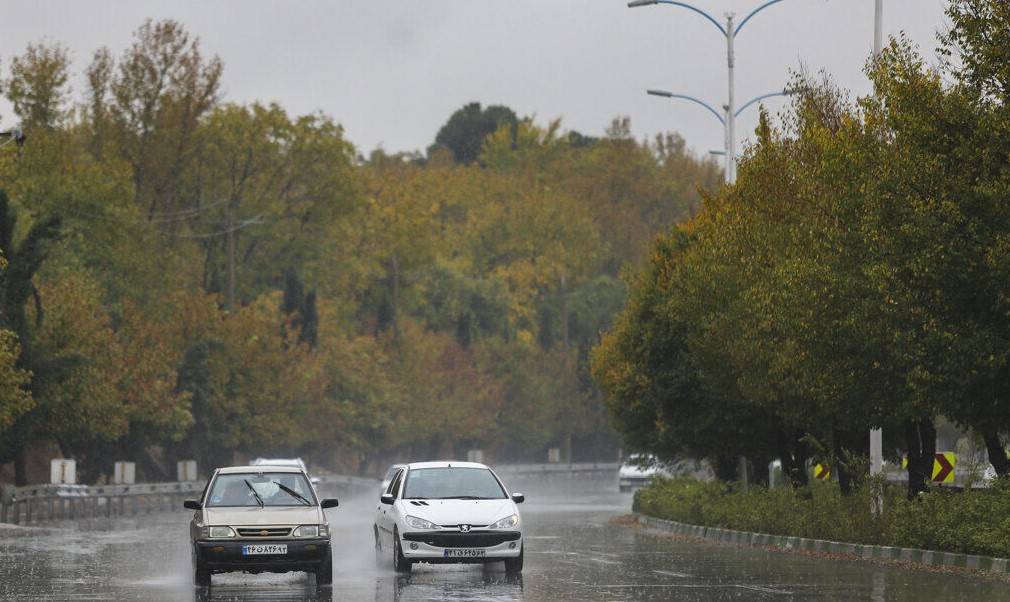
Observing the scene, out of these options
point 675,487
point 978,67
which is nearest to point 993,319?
point 978,67

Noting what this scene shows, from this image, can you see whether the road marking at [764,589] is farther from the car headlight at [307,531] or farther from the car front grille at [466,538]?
the car headlight at [307,531]

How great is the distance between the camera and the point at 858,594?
65.2 ft

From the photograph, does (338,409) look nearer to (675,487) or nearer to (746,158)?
(675,487)

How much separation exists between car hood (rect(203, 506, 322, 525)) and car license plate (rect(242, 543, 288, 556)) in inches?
12.2

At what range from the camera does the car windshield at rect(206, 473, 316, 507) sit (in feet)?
73.9

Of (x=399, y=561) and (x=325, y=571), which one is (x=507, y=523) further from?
(x=325, y=571)

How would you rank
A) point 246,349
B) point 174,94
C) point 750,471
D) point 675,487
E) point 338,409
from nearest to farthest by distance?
1. point 675,487
2. point 750,471
3. point 246,349
4. point 174,94
5. point 338,409

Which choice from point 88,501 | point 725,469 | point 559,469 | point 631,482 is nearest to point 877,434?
point 725,469

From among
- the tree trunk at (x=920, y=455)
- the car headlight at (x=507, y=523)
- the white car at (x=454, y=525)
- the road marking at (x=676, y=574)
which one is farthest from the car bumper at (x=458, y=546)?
the tree trunk at (x=920, y=455)

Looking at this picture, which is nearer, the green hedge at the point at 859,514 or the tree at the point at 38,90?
the green hedge at the point at 859,514

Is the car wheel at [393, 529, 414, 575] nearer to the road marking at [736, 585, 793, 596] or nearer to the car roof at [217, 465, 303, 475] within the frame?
the car roof at [217, 465, 303, 475]

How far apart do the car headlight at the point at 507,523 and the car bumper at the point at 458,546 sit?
113 mm

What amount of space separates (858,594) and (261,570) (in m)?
6.84

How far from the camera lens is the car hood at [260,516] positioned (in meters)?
21.5
